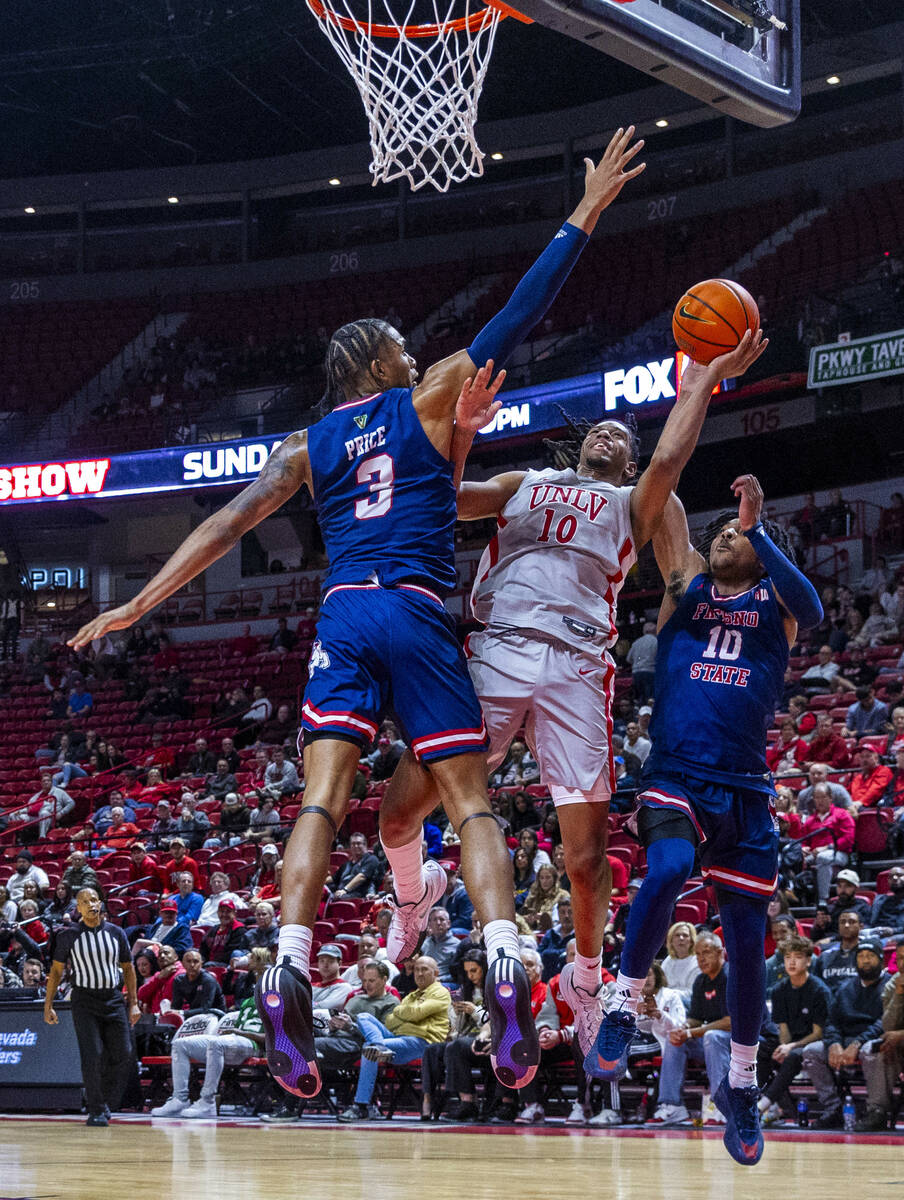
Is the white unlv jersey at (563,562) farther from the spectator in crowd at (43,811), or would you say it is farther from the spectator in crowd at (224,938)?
the spectator in crowd at (43,811)

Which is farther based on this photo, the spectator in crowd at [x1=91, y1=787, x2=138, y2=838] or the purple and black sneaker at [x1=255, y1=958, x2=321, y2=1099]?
the spectator in crowd at [x1=91, y1=787, x2=138, y2=838]

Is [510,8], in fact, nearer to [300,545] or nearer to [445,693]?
[445,693]

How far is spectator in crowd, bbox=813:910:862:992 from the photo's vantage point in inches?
406

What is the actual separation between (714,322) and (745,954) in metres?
2.35

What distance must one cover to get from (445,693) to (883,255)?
814 inches

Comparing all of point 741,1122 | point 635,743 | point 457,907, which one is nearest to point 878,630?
point 635,743

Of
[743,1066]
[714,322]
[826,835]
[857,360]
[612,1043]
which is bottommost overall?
[743,1066]

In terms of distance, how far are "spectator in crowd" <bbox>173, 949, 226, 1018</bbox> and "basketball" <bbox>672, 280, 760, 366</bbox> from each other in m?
9.06

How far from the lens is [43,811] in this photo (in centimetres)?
2198

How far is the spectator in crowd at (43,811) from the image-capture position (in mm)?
21828

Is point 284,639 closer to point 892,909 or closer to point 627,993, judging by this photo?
point 892,909

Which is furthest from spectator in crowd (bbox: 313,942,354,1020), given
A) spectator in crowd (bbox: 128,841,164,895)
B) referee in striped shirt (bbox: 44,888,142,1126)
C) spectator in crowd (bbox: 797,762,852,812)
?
spectator in crowd (bbox: 128,841,164,895)

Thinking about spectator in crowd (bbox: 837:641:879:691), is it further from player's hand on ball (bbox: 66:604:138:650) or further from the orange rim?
player's hand on ball (bbox: 66:604:138:650)

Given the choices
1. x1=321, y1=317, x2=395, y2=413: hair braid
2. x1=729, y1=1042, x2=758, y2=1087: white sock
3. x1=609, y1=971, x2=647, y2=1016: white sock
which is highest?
x1=321, y1=317, x2=395, y2=413: hair braid
